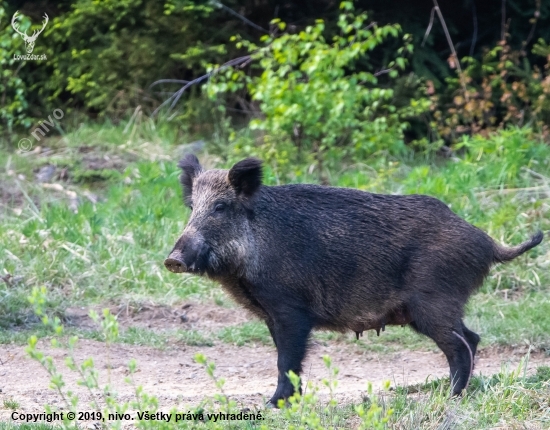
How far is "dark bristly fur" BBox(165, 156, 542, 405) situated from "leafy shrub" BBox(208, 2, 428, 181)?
3829 millimetres

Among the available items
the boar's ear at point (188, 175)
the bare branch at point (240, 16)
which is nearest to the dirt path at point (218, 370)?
the boar's ear at point (188, 175)

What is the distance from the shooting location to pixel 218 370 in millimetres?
6359

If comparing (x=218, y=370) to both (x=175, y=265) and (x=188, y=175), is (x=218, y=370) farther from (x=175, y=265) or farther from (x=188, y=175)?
(x=175, y=265)

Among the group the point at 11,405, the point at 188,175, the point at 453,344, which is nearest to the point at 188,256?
the point at 188,175

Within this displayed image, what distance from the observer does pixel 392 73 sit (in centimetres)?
987

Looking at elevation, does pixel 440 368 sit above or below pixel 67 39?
below

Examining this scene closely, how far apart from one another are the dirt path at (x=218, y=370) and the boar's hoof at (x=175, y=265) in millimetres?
752

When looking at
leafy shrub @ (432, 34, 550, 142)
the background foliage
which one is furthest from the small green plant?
leafy shrub @ (432, 34, 550, 142)

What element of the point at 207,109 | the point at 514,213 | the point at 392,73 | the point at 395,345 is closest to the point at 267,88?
the point at 392,73

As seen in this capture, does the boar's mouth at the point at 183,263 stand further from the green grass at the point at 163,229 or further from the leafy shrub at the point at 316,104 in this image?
the leafy shrub at the point at 316,104

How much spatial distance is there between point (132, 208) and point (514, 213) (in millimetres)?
3498

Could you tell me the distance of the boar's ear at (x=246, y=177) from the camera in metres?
5.31

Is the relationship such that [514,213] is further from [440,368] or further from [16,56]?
[16,56]

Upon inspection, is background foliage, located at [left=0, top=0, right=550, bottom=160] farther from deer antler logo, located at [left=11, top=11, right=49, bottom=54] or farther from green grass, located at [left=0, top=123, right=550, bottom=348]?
green grass, located at [left=0, top=123, right=550, bottom=348]
